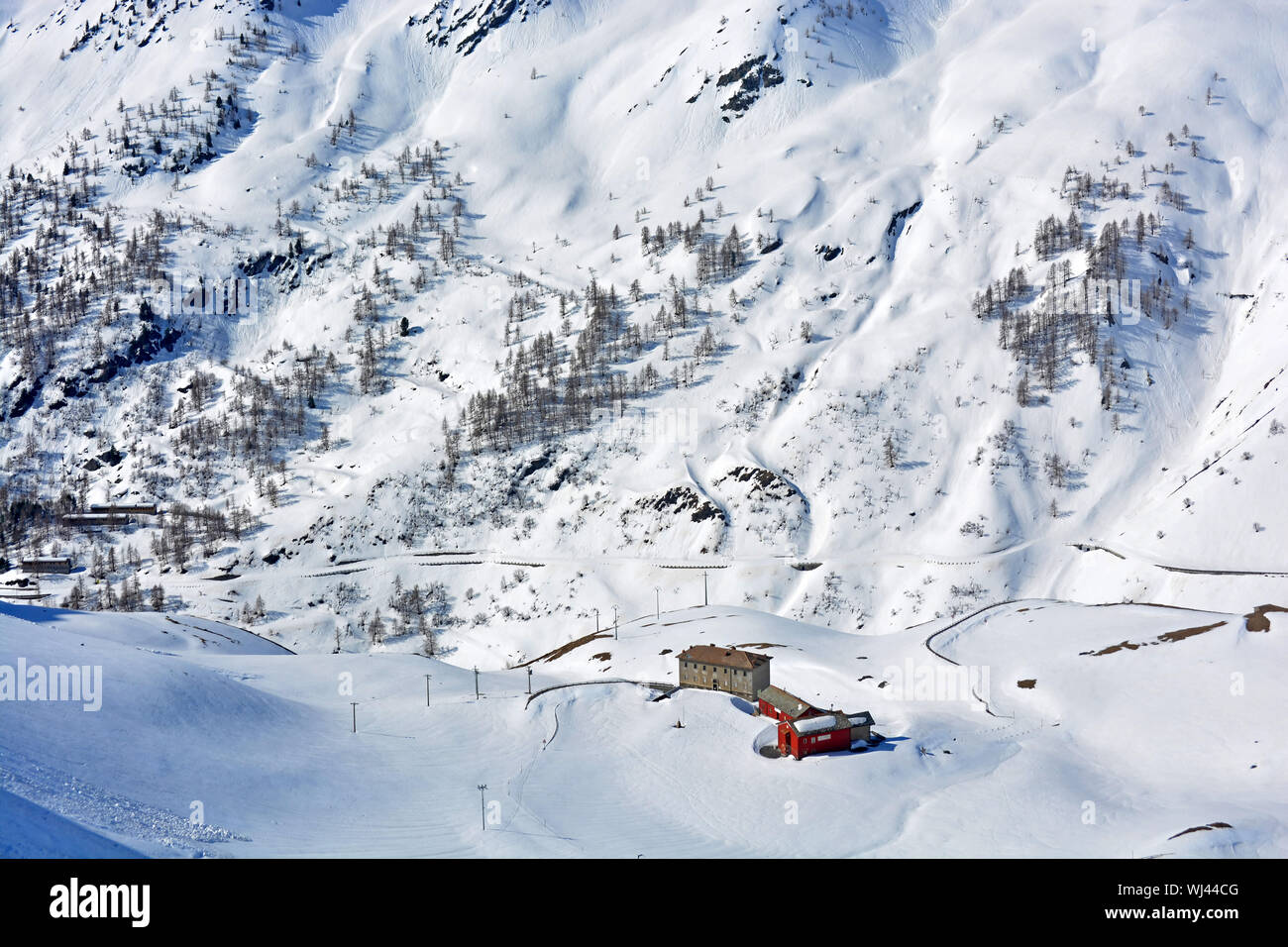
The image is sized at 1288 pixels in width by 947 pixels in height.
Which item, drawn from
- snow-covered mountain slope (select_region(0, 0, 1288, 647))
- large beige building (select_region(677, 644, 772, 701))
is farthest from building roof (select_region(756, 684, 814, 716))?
snow-covered mountain slope (select_region(0, 0, 1288, 647))

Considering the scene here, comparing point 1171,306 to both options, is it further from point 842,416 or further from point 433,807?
point 433,807

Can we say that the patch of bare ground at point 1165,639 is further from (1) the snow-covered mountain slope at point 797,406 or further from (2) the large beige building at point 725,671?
(2) the large beige building at point 725,671

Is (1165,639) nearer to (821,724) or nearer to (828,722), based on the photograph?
(828,722)

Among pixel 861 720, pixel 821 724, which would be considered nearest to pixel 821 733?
pixel 821 724

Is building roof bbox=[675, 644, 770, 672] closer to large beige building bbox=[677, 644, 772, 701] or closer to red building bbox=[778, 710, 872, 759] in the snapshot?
large beige building bbox=[677, 644, 772, 701]

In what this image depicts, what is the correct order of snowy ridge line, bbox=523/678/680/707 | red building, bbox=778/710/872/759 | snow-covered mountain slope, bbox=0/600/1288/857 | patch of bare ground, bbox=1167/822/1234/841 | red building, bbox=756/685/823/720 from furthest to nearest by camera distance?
snowy ridge line, bbox=523/678/680/707
red building, bbox=756/685/823/720
red building, bbox=778/710/872/759
patch of bare ground, bbox=1167/822/1234/841
snow-covered mountain slope, bbox=0/600/1288/857

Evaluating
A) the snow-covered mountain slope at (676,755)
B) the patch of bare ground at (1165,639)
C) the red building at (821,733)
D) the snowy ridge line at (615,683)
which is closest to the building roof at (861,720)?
the red building at (821,733)
